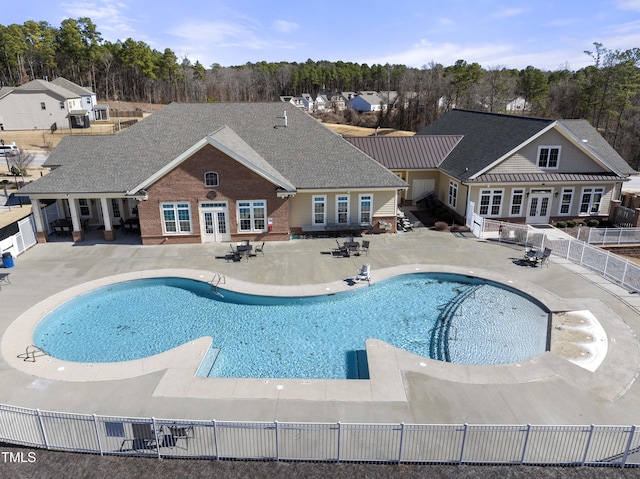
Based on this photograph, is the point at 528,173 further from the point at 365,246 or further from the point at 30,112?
the point at 30,112

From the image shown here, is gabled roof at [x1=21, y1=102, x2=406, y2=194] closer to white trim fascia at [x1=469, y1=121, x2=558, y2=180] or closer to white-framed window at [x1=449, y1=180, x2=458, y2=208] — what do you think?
white trim fascia at [x1=469, y1=121, x2=558, y2=180]

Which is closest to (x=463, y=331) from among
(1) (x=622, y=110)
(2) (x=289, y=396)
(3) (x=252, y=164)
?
(2) (x=289, y=396)

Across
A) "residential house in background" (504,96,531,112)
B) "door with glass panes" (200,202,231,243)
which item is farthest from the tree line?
"door with glass panes" (200,202,231,243)

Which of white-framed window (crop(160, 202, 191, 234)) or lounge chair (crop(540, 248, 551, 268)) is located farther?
white-framed window (crop(160, 202, 191, 234))

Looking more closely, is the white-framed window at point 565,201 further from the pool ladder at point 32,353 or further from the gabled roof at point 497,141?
the pool ladder at point 32,353

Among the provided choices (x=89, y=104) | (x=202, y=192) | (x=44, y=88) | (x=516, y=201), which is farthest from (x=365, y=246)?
(x=89, y=104)

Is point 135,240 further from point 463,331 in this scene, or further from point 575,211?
point 575,211
